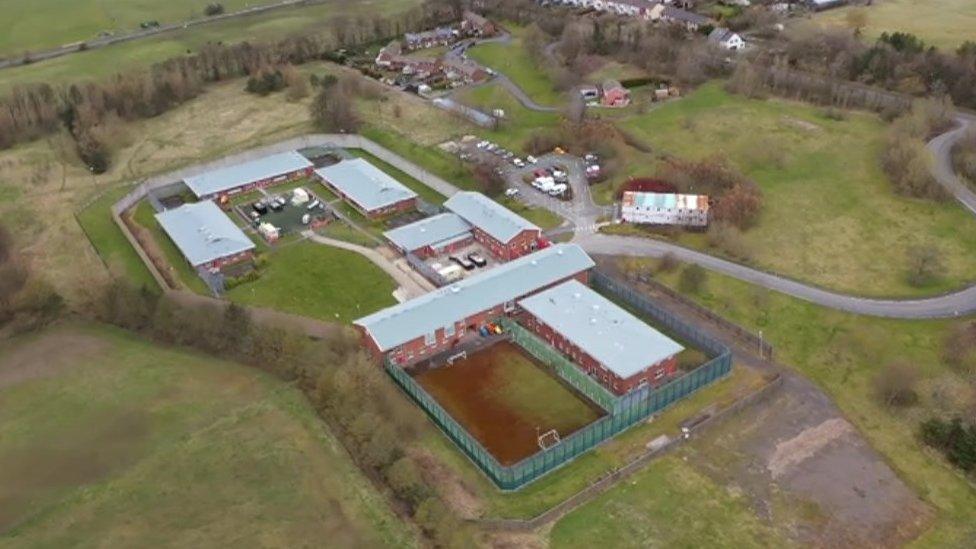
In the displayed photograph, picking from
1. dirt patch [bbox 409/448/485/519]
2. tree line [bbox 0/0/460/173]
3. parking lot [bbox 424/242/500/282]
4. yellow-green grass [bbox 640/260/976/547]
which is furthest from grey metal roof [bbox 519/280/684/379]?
tree line [bbox 0/0/460/173]

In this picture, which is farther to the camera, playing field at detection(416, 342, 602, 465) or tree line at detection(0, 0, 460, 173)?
tree line at detection(0, 0, 460, 173)

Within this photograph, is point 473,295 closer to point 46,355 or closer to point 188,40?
point 46,355

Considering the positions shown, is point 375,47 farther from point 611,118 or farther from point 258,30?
point 611,118

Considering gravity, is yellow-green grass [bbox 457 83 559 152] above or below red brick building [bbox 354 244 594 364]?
above

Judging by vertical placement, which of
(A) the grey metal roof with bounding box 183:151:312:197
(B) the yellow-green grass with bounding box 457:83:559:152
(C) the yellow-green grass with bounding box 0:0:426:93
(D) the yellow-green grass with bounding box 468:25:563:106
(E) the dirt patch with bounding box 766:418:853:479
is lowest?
(E) the dirt patch with bounding box 766:418:853:479

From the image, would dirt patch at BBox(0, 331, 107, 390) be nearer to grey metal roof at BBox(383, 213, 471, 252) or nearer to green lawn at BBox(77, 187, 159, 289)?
green lawn at BBox(77, 187, 159, 289)

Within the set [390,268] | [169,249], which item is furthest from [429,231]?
[169,249]
